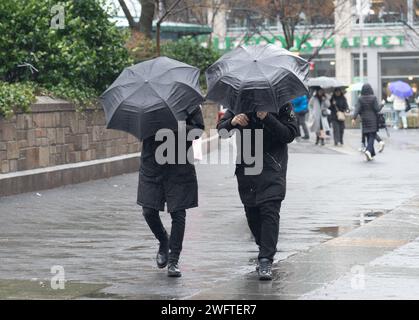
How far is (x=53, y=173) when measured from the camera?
17.5m

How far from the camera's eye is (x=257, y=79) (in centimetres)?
924

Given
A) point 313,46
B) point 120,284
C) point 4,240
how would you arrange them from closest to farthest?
point 120,284 < point 4,240 < point 313,46

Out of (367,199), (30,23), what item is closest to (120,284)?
(367,199)

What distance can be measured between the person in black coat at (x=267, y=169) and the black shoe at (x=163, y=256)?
82cm

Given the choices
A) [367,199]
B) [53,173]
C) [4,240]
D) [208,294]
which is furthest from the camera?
[53,173]

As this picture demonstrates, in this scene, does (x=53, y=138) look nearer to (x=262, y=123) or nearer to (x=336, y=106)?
(x=262, y=123)

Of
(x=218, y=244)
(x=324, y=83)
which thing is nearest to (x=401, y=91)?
(x=324, y=83)

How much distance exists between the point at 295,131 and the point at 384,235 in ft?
9.84

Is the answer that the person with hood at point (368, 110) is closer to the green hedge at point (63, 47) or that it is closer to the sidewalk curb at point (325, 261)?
the green hedge at point (63, 47)

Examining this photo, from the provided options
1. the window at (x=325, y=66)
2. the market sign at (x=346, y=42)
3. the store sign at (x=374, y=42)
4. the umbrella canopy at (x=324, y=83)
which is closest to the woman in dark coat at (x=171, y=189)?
the umbrella canopy at (x=324, y=83)
